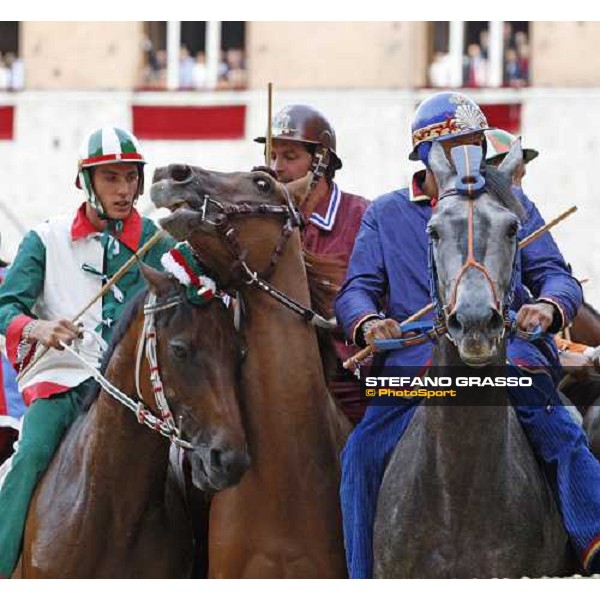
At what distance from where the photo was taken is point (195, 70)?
816 inches

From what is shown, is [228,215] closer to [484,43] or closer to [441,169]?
[441,169]

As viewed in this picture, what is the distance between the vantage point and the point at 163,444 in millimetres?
8250

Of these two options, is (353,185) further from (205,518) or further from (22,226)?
(205,518)

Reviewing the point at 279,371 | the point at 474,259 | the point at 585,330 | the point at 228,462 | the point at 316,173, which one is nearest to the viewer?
the point at 474,259

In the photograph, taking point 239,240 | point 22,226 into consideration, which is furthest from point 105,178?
point 22,226

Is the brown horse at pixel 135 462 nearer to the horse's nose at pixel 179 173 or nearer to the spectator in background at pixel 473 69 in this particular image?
the horse's nose at pixel 179 173

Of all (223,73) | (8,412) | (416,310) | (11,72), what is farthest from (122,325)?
(11,72)

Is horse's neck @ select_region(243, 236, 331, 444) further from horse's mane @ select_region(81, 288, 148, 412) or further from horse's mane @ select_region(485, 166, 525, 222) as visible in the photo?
horse's mane @ select_region(485, 166, 525, 222)

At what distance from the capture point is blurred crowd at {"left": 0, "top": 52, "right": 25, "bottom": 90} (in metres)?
20.5

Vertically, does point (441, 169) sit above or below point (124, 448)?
above

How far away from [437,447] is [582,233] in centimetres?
1089

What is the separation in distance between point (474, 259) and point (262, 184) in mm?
1526

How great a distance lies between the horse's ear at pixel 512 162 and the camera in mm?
7215

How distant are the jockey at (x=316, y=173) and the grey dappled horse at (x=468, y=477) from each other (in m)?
1.85
